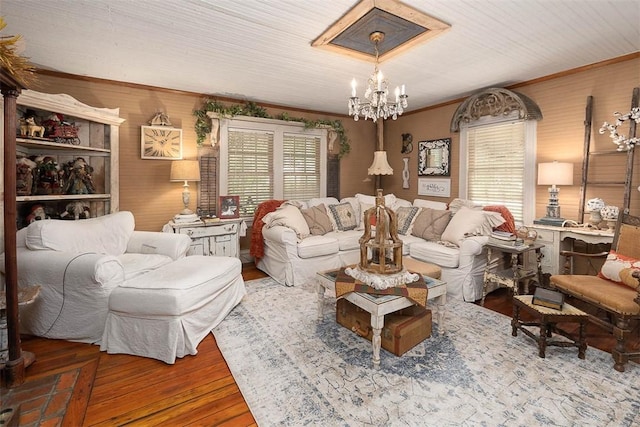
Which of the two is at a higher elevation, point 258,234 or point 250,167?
point 250,167

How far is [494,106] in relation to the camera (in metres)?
4.18

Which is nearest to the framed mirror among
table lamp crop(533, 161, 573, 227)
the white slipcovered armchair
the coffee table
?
table lamp crop(533, 161, 573, 227)

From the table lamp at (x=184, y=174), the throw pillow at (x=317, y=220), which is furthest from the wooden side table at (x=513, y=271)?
the table lamp at (x=184, y=174)

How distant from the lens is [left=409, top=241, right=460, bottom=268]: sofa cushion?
→ 345 cm

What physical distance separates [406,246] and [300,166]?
2.38 metres

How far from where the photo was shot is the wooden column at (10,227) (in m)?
1.83

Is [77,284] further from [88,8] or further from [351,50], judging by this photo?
[351,50]

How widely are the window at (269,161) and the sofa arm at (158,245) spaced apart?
61.1 inches

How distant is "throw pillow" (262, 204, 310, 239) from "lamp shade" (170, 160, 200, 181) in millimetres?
1069

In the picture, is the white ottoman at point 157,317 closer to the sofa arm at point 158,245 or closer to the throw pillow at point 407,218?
the sofa arm at point 158,245

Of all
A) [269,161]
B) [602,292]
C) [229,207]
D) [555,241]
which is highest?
[269,161]

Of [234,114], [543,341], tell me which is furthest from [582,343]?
[234,114]

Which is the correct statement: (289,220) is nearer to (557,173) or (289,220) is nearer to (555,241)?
(555,241)

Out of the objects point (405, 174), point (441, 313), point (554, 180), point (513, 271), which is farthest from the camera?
point (405, 174)
